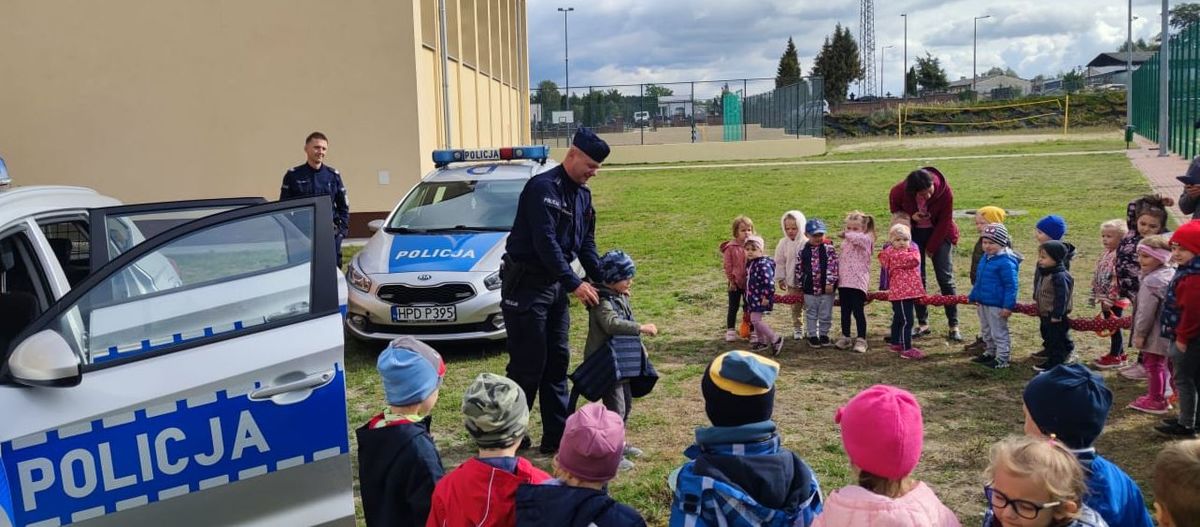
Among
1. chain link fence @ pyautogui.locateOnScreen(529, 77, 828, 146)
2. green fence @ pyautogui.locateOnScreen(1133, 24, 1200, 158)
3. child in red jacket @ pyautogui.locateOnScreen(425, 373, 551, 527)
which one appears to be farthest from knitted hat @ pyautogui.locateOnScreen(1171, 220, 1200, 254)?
chain link fence @ pyautogui.locateOnScreen(529, 77, 828, 146)

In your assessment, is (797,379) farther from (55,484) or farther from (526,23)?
(526,23)

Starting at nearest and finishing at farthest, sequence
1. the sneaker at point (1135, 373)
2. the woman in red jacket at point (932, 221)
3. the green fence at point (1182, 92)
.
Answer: the sneaker at point (1135, 373), the woman in red jacket at point (932, 221), the green fence at point (1182, 92)

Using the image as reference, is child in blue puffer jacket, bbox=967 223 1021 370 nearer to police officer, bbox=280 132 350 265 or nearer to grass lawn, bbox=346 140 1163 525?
grass lawn, bbox=346 140 1163 525

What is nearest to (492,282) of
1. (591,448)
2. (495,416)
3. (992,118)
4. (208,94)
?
(495,416)

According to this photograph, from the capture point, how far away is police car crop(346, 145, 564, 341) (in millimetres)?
7258

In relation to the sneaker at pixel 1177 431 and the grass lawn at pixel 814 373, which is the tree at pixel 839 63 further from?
the sneaker at pixel 1177 431

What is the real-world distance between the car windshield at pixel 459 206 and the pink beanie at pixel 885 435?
6.00 m

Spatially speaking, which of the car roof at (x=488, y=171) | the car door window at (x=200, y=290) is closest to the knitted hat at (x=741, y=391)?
the car door window at (x=200, y=290)

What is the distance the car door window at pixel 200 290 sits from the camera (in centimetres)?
309

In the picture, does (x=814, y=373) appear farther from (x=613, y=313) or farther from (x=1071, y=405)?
(x=1071, y=405)

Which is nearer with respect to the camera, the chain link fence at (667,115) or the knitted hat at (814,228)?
the knitted hat at (814,228)

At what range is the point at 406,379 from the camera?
10.2 ft

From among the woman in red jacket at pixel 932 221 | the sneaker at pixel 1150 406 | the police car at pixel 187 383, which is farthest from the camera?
the woman in red jacket at pixel 932 221

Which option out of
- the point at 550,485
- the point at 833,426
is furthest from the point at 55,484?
the point at 833,426
